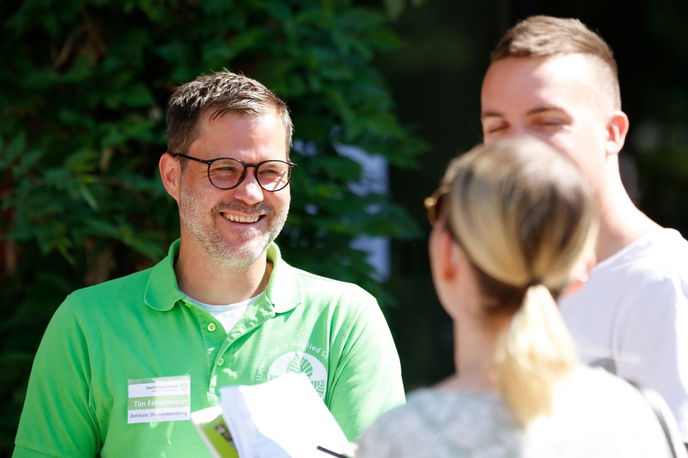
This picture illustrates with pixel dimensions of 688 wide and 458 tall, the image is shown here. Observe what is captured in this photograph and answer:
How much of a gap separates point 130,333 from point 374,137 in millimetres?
1713

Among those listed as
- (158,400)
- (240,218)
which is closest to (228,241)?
(240,218)

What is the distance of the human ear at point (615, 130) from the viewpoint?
2145 mm

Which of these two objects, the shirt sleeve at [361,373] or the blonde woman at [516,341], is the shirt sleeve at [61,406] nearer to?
the shirt sleeve at [361,373]

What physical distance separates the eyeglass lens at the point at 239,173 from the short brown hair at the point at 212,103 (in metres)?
0.11

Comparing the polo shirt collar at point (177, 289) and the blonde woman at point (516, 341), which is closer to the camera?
the blonde woman at point (516, 341)

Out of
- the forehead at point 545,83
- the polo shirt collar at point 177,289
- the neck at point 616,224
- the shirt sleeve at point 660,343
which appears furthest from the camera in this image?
the polo shirt collar at point 177,289

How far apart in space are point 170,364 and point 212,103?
71 centimetres

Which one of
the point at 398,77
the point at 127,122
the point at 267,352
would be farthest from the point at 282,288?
the point at 398,77

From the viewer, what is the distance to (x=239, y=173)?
2.48 meters

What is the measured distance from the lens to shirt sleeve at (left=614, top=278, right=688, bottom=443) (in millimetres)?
1806

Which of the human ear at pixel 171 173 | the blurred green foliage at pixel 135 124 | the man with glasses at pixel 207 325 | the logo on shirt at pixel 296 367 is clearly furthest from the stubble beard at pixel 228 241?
the blurred green foliage at pixel 135 124

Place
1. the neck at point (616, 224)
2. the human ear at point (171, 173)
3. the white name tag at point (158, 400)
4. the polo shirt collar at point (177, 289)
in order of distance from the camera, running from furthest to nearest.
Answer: the human ear at point (171, 173) → the polo shirt collar at point (177, 289) → the white name tag at point (158, 400) → the neck at point (616, 224)

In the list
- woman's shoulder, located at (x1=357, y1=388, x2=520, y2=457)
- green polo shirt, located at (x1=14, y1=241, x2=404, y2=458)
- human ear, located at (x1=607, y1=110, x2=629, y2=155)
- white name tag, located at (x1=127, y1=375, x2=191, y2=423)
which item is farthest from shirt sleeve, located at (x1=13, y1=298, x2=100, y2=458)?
human ear, located at (x1=607, y1=110, x2=629, y2=155)

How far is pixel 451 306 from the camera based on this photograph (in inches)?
58.9
